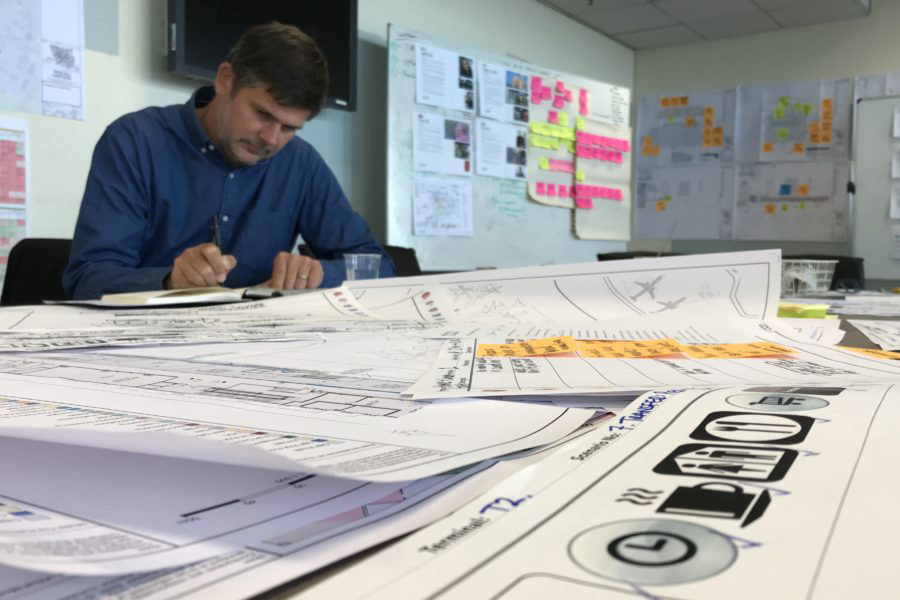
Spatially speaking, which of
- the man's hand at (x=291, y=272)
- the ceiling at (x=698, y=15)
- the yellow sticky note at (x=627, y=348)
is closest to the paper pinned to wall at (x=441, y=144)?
the ceiling at (x=698, y=15)

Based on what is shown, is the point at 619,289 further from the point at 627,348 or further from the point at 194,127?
the point at 194,127

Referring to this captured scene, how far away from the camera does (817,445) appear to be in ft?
0.60

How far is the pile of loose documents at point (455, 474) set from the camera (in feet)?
0.39

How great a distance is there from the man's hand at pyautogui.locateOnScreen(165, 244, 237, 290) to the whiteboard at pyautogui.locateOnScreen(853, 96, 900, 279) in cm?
340

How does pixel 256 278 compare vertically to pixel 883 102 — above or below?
below

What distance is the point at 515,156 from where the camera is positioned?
3.08 m

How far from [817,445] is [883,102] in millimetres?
3825

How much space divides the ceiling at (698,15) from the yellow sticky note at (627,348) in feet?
10.7

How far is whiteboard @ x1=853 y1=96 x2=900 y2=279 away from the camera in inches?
131

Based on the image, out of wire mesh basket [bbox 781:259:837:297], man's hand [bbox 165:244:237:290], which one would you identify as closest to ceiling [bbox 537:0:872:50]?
wire mesh basket [bbox 781:259:837:297]

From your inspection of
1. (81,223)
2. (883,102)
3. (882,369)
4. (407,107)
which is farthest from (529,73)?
(882,369)

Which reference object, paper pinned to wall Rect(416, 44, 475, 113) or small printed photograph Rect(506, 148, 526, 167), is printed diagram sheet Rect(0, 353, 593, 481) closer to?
paper pinned to wall Rect(416, 44, 475, 113)

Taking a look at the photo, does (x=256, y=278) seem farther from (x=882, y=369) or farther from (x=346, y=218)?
(x=882, y=369)

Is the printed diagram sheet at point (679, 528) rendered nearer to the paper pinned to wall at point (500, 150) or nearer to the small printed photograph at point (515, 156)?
the paper pinned to wall at point (500, 150)
